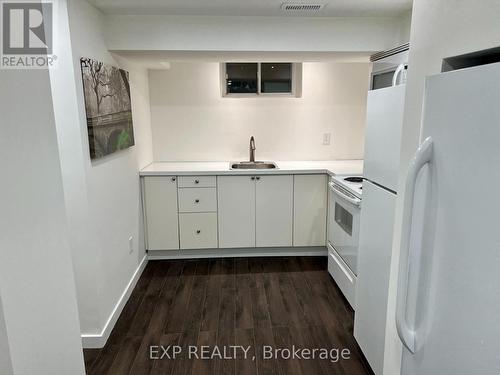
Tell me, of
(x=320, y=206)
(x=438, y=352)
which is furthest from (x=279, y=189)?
(x=438, y=352)

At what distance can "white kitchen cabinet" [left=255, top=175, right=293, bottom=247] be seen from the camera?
10.9 ft

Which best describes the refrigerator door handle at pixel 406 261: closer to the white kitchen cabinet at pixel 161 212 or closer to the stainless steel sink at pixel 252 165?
the white kitchen cabinet at pixel 161 212

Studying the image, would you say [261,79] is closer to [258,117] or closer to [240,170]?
[258,117]

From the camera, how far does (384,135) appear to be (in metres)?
1.74

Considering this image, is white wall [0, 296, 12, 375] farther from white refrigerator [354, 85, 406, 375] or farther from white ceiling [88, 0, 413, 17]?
white ceiling [88, 0, 413, 17]

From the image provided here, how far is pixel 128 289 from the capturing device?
2771 millimetres

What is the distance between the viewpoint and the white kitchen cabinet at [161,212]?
10.7 feet

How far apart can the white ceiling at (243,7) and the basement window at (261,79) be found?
1.37 meters

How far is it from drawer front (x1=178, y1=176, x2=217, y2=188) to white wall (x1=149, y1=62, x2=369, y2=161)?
0.63 m

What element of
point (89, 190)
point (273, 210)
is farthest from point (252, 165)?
point (89, 190)

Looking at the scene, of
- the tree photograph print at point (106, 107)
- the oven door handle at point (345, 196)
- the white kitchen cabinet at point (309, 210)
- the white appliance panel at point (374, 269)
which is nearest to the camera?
the white appliance panel at point (374, 269)

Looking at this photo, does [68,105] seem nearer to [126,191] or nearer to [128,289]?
[126,191]

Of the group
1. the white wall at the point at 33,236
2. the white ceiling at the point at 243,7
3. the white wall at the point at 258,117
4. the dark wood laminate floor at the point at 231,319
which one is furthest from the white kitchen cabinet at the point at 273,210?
the white wall at the point at 33,236

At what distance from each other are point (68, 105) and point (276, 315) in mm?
1987
